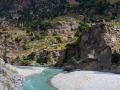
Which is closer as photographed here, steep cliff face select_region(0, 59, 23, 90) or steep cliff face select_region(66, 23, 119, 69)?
steep cliff face select_region(0, 59, 23, 90)

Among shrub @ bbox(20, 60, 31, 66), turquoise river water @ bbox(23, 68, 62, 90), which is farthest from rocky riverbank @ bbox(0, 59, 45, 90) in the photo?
shrub @ bbox(20, 60, 31, 66)

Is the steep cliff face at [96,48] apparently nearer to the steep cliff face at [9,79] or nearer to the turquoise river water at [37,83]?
the turquoise river water at [37,83]

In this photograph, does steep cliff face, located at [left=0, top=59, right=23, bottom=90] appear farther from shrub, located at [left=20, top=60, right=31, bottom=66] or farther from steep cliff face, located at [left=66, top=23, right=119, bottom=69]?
shrub, located at [left=20, top=60, right=31, bottom=66]

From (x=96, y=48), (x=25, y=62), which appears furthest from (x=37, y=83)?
(x=25, y=62)

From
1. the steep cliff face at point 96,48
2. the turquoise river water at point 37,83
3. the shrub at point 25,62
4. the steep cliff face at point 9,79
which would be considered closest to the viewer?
the steep cliff face at point 9,79

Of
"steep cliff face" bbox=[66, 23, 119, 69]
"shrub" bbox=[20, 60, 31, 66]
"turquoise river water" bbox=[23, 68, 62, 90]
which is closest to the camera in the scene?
"turquoise river water" bbox=[23, 68, 62, 90]

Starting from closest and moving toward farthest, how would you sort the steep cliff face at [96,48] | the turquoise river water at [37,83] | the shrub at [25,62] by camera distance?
the turquoise river water at [37,83], the steep cliff face at [96,48], the shrub at [25,62]

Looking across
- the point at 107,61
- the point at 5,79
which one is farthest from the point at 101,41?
the point at 5,79

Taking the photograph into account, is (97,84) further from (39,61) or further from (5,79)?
(39,61)

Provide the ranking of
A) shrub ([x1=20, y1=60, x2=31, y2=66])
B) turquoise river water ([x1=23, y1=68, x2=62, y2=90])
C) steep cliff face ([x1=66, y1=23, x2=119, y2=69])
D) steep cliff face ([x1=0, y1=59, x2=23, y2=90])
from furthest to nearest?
1. shrub ([x1=20, y1=60, x2=31, y2=66])
2. steep cliff face ([x1=66, y1=23, x2=119, y2=69])
3. turquoise river water ([x1=23, y1=68, x2=62, y2=90])
4. steep cliff face ([x1=0, y1=59, x2=23, y2=90])

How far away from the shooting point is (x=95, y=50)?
140500 millimetres

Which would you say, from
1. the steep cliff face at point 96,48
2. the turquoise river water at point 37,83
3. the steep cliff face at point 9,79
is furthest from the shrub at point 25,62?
the steep cliff face at point 9,79

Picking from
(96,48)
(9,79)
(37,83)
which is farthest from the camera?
(96,48)

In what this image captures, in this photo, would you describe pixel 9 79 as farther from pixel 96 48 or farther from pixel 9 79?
pixel 96 48
